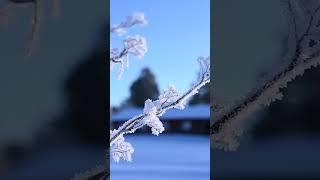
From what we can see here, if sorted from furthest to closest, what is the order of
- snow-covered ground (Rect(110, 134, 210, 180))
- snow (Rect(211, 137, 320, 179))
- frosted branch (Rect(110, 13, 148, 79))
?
snow-covered ground (Rect(110, 134, 210, 180))
frosted branch (Rect(110, 13, 148, 79))
snow (Rect(211, 137, 320, 179))

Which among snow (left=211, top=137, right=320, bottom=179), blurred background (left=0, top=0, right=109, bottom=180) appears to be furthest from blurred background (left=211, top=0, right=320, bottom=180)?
blurred background (left=0, top=0, right=109, bottom=180)

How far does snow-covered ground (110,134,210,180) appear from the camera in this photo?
438cm

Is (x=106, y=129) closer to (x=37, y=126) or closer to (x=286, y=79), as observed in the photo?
(x=37, y=126)

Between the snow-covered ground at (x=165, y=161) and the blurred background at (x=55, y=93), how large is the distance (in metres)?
1.02

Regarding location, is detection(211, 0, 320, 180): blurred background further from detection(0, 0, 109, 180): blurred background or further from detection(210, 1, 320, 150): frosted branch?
detection(0, 0, 109, 180): blurred background

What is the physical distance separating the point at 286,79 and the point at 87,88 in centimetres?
112

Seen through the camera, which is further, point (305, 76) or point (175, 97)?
point (175, 97)

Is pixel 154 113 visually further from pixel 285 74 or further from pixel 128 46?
pixel 285 74

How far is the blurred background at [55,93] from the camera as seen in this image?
2.84 metres

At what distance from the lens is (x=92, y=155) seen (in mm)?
2834

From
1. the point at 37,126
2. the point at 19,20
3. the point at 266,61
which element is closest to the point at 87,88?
the point at 37,126

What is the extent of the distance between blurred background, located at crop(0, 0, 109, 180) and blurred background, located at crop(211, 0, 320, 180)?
2.21 feet

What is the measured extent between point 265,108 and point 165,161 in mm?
2418

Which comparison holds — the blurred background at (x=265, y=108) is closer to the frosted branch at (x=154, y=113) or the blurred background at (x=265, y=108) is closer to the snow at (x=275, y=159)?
the snow at (x=275, y=159)
